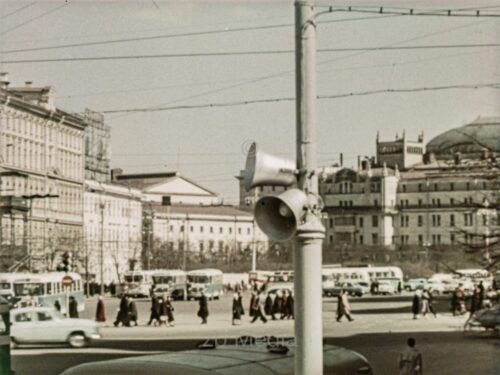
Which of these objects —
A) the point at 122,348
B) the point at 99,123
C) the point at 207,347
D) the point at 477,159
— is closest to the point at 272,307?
the point at 122,348

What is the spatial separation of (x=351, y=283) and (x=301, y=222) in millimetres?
43035

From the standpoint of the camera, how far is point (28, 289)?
33.1 metres

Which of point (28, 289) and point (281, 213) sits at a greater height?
point (281, 213)

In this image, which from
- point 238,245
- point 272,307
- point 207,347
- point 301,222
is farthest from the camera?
point 238,245

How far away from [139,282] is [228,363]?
109 feet

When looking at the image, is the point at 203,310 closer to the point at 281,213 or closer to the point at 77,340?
the point at 77,340

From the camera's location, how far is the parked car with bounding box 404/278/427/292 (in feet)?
157

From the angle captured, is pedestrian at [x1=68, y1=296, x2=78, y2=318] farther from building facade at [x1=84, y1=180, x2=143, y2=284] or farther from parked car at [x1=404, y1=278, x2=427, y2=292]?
parked car at [x1=404, y1=278, x2=427, y2=292]

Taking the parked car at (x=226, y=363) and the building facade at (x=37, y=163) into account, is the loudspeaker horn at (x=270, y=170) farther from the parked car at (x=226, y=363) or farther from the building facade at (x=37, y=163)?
the building facade at (x=37, y=163)

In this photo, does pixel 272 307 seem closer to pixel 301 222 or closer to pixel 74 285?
pixel 74 285

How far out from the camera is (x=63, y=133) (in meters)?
22.7

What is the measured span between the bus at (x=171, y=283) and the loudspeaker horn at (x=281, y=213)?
32182mm

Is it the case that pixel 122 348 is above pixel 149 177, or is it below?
below

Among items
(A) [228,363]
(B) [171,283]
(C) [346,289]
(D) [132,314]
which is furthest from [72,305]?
(A) [228,363]
